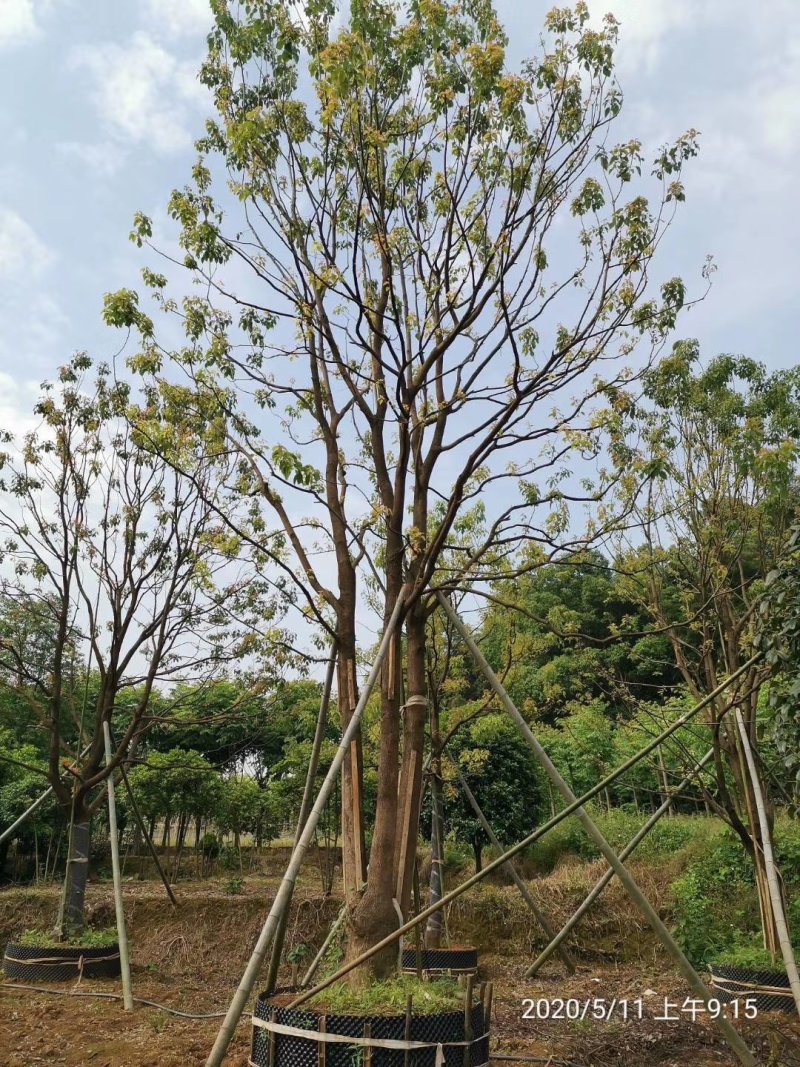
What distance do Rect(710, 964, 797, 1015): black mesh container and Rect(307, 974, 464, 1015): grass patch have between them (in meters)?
3.03

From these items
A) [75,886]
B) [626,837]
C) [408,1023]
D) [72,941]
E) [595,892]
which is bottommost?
[72,941]

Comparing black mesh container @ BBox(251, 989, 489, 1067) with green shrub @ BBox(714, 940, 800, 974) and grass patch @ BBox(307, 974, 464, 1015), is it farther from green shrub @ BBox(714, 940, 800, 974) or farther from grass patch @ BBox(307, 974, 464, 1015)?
green shrub @ BBox(714, 940, 800, 974)

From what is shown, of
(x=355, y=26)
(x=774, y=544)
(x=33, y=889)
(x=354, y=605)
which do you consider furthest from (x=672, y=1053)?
(x=33, y=889)

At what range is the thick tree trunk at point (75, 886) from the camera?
30.8ft

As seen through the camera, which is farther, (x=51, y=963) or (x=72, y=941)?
(x=72, y=941)

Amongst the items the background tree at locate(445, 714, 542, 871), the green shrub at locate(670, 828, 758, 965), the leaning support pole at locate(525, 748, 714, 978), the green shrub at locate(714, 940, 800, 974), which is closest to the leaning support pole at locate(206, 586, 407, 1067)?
the leaning support pole at locate(525, 748, 714, 978)

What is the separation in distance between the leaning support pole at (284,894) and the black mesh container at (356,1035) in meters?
0.26

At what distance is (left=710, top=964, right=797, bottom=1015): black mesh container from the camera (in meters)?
6.73

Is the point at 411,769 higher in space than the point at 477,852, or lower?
higher

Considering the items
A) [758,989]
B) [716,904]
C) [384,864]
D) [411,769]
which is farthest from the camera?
[716,904]

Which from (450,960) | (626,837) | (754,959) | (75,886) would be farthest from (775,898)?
(626,837)

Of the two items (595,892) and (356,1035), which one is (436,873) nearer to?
(595,892)

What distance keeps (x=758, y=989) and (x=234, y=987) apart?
5238 millimetres

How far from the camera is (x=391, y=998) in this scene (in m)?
4.82
